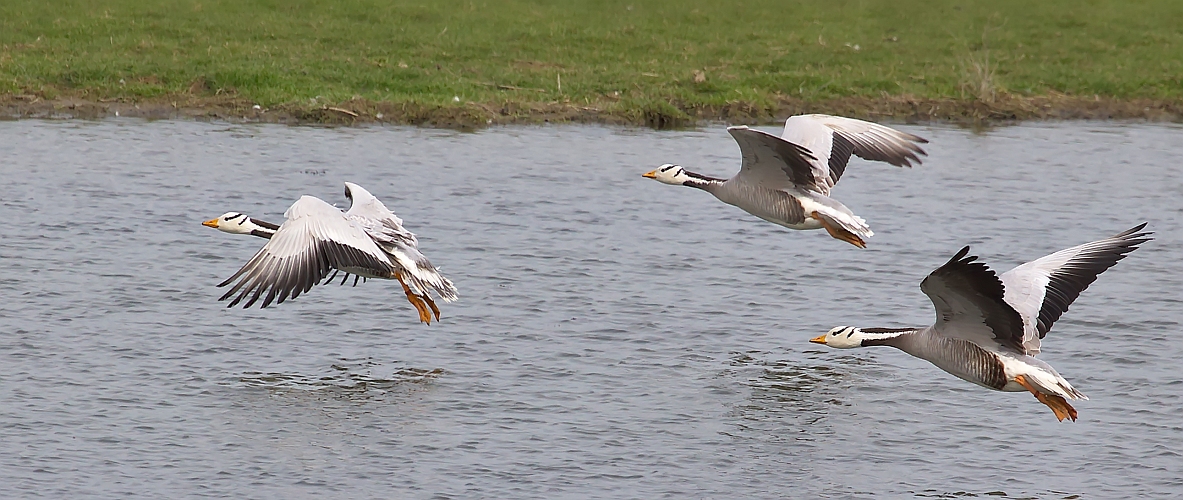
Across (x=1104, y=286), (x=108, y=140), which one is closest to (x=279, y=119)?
(x=108, y=140)

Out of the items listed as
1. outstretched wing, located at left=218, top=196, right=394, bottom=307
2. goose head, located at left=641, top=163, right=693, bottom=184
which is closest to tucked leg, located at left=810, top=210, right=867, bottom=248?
goose head, located at left=641, top=163, right=693, bottom=184

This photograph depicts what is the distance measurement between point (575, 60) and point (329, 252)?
12949 mm

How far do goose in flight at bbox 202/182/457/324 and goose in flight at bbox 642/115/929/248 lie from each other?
2399mm

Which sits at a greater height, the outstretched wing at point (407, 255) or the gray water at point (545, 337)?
the outstretched wing at point (407, 255)

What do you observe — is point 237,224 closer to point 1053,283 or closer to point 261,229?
point 261,229

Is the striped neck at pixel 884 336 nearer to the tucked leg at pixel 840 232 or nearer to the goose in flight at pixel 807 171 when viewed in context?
the goose in flight at pixel 807 171

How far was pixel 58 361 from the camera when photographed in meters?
10.7

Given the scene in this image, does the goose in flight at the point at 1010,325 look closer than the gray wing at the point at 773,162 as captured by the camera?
Yes

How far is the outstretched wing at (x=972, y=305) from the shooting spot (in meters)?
8.12

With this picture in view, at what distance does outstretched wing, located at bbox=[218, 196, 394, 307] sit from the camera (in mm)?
9734

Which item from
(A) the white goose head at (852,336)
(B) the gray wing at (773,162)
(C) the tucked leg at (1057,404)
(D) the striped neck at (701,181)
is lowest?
(C) the tucked leg at (1057,404)

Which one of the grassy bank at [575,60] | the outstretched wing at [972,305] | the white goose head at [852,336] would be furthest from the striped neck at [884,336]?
the grassy bank at [575,60]

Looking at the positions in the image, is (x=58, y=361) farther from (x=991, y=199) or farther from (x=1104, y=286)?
(x=991, y=199)

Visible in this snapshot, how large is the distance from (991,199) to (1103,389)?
7.37 metres
